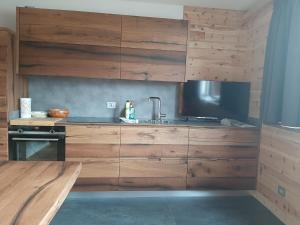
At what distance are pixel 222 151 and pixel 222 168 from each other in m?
0.19

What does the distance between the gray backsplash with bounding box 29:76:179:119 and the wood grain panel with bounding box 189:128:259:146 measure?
652 mm

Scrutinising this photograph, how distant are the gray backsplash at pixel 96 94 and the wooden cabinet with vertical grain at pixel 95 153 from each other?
1.97 feet

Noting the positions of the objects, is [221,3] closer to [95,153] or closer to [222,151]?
[222,151]

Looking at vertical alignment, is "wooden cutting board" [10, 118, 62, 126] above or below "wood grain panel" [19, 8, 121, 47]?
below

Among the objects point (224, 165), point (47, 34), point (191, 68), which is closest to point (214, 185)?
point (224, 165)

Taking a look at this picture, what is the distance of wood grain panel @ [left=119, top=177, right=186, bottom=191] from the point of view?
113 inches

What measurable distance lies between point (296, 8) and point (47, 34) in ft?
8.01

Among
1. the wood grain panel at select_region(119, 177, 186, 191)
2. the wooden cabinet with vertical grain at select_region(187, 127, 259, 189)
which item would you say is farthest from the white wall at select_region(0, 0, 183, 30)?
the wood grain panel at select_region(119, 177, 186, 191)

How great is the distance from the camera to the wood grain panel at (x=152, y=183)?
2.88m

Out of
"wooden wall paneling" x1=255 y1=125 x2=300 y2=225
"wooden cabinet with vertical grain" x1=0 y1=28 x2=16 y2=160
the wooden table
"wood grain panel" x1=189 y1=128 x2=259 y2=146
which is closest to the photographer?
the wooden table

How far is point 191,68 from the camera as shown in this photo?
3.40 meters

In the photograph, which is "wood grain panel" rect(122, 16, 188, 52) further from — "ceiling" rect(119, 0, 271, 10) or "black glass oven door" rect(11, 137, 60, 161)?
"black glass oven door" rect(11, 137, 60, 161)

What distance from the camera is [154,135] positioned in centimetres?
286

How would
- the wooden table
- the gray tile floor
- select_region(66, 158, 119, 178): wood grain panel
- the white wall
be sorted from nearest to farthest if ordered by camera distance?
the wooden table
the gray tile floor
select_region(66, 158, 119, 178): wood grain panel
the white wall
